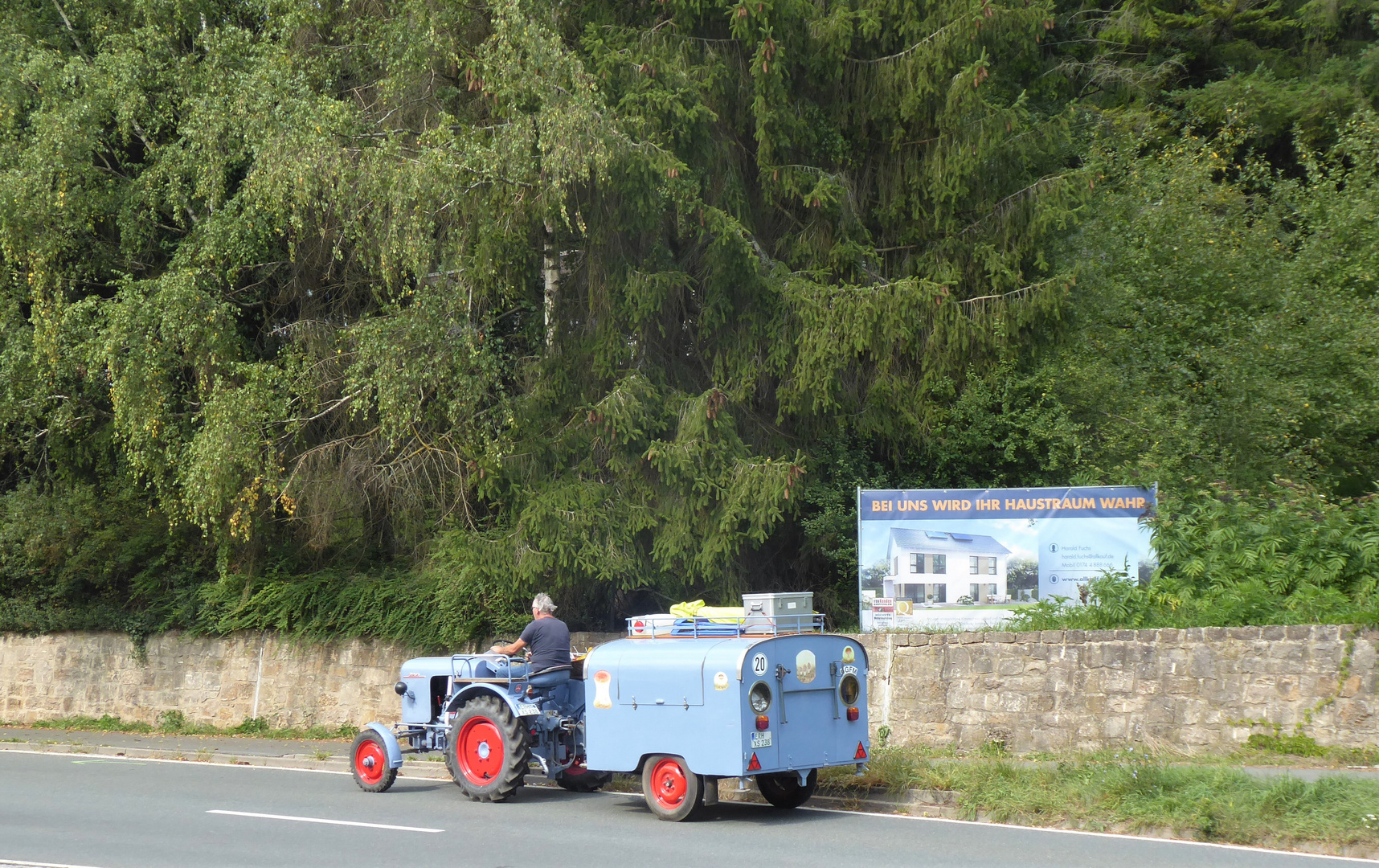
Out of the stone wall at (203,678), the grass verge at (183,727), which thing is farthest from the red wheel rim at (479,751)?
the grass verge at (183,727)

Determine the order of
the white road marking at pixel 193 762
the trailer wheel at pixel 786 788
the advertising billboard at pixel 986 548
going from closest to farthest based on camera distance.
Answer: the trailer wheel at pixel 786 788 → the advertising billboard at pixel 986 548 → the white road marking at pixel 193 762

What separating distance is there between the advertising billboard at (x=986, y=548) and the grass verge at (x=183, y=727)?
843 centimetres

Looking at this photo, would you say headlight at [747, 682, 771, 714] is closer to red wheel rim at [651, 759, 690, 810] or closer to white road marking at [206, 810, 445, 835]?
red wheel rim at [651, 759, 690, 810]

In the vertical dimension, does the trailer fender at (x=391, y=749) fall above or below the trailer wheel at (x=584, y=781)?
above

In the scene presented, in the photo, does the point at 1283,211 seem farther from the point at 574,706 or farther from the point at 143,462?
the point at 143,462

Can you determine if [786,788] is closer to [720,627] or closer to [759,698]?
[759,698]

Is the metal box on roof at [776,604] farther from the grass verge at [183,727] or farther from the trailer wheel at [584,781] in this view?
the grass verge at [183,727]

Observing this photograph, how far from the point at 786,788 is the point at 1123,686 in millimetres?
4445

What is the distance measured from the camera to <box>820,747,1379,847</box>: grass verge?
9.12m

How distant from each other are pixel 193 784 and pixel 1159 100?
80.7 ft

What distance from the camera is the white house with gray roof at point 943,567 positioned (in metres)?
14.7

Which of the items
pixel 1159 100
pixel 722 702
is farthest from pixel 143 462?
pixel 1159 100

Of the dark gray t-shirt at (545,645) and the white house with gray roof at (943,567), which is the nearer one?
the dark gray t-shirt at (545,645)

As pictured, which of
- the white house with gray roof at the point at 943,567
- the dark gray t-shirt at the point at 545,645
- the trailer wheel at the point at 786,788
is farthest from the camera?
the white house with gray roof at the point at 943,567
